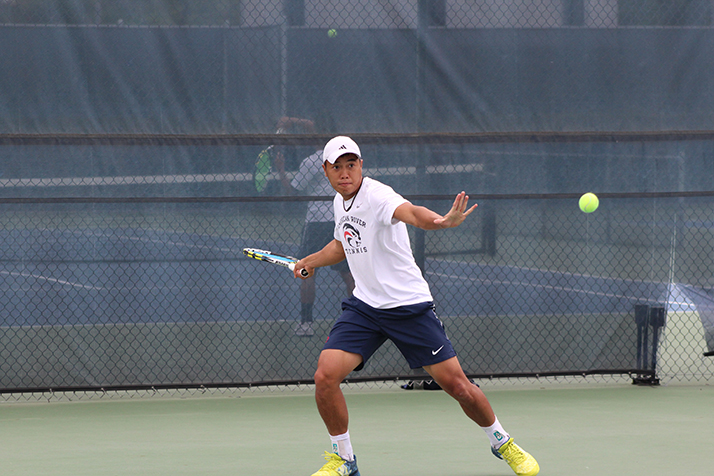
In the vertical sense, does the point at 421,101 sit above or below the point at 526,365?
above

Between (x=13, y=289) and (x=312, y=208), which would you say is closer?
(x=13, y=289)

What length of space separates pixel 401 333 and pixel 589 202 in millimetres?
2290

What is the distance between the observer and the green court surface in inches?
150

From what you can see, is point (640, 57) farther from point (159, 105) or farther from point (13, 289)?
point (13, 289)

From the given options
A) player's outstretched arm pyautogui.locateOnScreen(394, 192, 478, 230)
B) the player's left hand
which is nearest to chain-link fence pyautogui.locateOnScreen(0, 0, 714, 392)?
player's outstretched arm pyautogui.locateOnScreen(394, 192, 478, 230)

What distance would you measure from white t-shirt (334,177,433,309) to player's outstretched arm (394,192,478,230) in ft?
0.37

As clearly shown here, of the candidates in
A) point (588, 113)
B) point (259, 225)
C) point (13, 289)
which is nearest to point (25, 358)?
point (13, 289)

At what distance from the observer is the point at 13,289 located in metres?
4.91

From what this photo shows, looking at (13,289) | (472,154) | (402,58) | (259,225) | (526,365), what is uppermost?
(402,58)

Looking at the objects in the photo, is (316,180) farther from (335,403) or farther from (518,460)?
(518,460)

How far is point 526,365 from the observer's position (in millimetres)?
5422

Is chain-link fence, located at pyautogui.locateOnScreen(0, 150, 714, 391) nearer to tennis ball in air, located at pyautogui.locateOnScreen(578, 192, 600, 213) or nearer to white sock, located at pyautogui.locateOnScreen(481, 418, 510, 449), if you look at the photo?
tennis ball in air, located at pyautogui.locateOnScreen(578, 192, 600, 213)

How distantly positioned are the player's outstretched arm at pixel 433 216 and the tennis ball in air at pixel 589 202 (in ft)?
7.59

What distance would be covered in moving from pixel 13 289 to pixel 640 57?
3963mm
